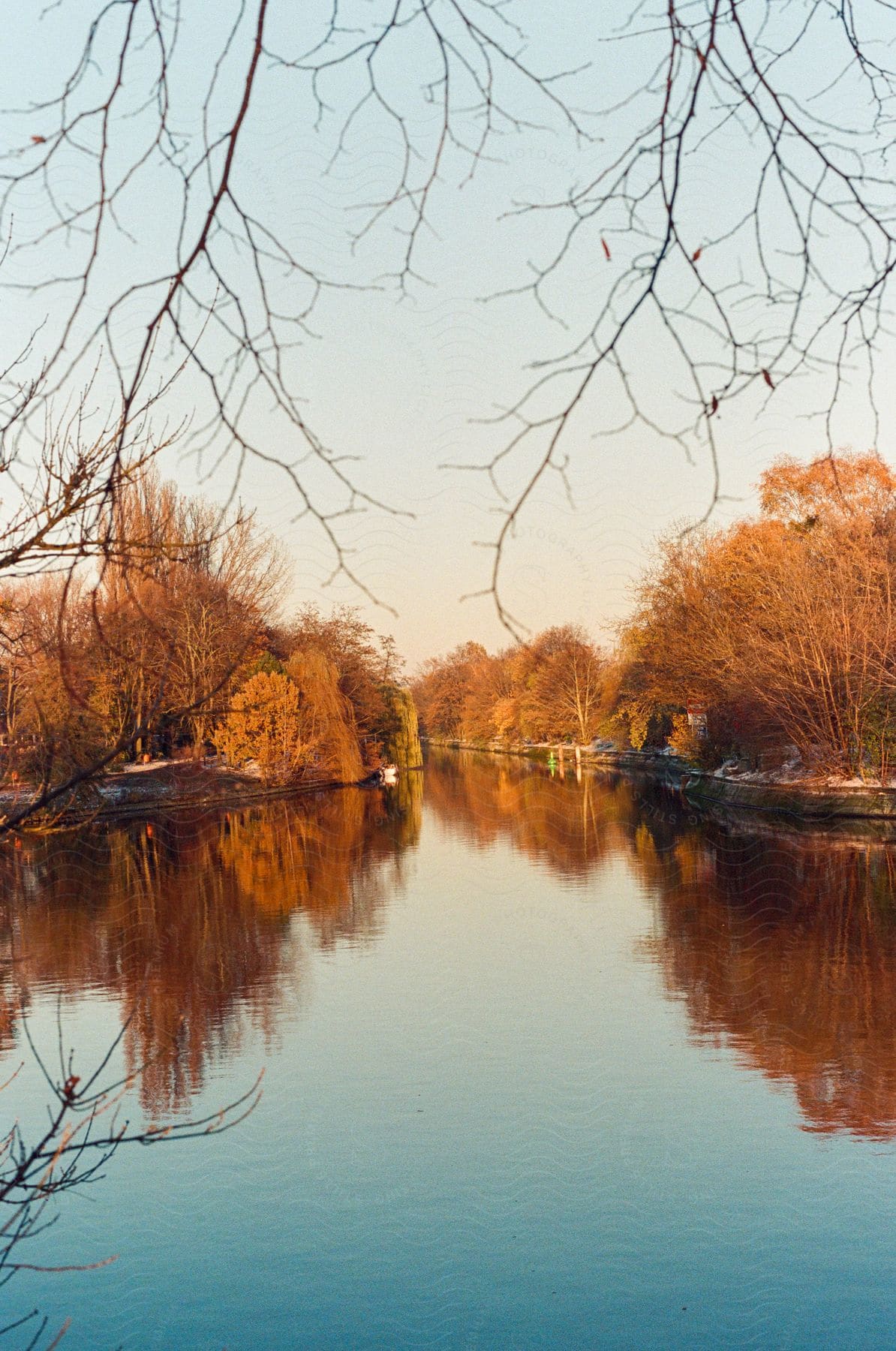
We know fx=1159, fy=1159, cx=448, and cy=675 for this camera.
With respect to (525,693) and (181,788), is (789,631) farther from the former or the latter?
(525,693)

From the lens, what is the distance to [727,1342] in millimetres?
5852

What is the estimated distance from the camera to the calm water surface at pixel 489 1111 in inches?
249

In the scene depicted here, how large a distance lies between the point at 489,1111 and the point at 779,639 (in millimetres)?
18155

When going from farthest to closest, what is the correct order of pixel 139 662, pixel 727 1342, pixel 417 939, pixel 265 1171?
pixel 417 939
pixel 265 1171
pixel 727 1342
pixel 139 662

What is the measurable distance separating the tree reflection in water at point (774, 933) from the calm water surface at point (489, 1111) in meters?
0.06

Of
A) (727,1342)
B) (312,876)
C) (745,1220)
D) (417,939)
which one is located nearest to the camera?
(727,1342)

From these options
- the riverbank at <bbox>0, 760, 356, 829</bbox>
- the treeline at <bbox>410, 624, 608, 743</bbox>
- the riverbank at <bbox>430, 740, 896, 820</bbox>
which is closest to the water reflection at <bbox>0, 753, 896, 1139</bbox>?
the riverbank at <bbox>430, 740, 896, 820</bbox>

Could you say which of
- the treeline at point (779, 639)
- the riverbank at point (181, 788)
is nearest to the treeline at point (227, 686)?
the riverbank at point (181, 788)

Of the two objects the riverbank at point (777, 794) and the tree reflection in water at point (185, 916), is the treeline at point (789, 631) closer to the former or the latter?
the riverbank at point (777, 794)

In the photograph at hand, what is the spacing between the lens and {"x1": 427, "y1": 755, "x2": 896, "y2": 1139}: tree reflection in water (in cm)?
918

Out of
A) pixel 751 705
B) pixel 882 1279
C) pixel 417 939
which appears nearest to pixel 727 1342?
pixel 882 1279

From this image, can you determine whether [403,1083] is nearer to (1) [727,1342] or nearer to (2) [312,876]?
(1) [727,1342]

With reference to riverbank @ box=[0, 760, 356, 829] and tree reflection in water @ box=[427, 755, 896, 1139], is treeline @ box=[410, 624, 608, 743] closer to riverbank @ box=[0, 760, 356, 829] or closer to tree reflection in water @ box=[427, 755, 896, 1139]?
riverbank @ box=[0, 760, 356, 829]

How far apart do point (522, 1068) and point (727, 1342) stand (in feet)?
11.7
